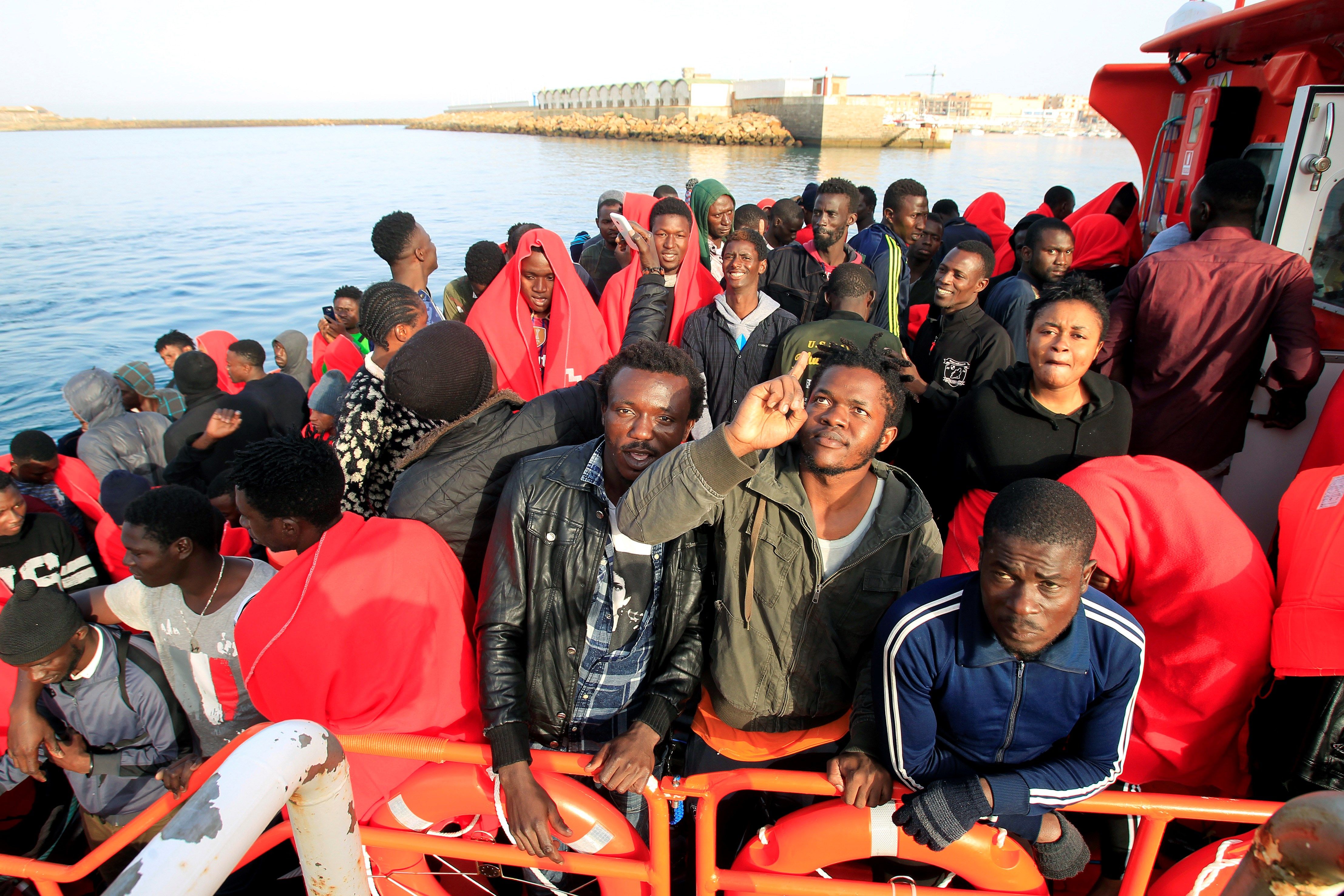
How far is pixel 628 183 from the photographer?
1094 inches

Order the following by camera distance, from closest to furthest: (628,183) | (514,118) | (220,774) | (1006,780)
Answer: (220,774)
(1006,780)
(628,183)
(514,118)

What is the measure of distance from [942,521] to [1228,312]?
1595 mm

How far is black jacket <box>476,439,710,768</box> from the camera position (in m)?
1.99

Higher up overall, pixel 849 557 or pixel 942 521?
pixel 849 557

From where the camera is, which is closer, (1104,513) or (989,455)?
(1104,513)

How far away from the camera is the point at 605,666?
2.08 meters

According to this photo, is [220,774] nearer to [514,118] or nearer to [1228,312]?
[1228,312]

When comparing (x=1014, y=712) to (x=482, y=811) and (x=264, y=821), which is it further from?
(x=264, y=821)

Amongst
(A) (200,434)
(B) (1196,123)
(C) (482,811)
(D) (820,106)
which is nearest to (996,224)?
(B) (1196,123)

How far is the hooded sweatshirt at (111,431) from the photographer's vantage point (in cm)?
466

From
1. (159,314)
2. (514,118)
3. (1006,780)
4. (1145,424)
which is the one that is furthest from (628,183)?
(514,118)

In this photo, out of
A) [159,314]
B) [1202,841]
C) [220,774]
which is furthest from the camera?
[159,314]

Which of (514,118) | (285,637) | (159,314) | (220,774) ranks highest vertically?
(514,118)

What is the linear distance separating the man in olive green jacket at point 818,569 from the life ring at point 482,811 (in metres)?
0.42
